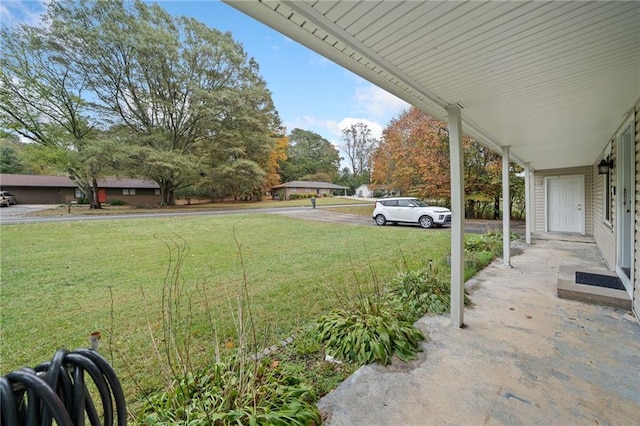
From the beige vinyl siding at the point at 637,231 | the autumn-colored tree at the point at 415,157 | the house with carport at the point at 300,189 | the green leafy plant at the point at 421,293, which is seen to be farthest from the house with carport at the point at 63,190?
the beige vinyl siding at the point at 637,231

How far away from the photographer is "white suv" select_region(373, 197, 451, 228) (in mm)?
10680

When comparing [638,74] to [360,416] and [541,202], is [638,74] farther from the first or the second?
[541,202]

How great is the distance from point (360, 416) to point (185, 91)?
73.5ft

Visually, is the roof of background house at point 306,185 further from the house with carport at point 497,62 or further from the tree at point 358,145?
the house with carport at point 497,62

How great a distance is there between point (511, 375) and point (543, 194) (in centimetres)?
952

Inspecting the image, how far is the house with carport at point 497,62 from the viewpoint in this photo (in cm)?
143

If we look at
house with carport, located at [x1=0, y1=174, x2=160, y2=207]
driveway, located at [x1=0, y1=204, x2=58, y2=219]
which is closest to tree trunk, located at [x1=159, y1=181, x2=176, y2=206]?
house with carport, located at [x1=0, y1=174, x2=160, y2=207]

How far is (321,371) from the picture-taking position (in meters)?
2.18

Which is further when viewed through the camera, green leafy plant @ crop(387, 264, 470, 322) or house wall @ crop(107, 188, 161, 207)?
house wall @ crop(107, 188, 161, 207)

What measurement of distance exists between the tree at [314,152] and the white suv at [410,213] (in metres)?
30.8

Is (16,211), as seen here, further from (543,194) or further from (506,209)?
(543,194)

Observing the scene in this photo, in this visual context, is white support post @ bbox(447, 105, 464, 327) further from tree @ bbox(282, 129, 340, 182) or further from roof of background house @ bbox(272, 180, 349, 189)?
tree @ bbox(282, 129, 340, 182)

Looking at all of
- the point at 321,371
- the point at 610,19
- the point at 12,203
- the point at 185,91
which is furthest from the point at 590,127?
the point at 12,203

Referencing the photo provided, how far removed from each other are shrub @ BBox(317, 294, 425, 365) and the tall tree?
17287 millimetres
